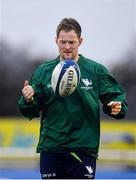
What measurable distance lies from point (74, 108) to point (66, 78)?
28 cm

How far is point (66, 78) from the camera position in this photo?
589cm

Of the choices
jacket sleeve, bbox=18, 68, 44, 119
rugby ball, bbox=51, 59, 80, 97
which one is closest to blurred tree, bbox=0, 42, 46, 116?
jacket sleeve, bbox=18, 68, 44, 119

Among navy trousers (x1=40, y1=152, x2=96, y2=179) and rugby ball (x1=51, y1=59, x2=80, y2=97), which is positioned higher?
rugby ball (x1=51, y1=59, x2=80, y2=97)

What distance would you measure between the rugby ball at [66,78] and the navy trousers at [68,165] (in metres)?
0.52

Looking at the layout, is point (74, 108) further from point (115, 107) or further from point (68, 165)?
point (68, 165)

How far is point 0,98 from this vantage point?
34875mm

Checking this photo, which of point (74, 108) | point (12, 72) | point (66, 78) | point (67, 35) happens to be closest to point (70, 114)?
point (74, 108)

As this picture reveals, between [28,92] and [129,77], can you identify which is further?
[129,77]

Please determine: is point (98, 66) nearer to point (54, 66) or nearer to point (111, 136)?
point (54, 66)

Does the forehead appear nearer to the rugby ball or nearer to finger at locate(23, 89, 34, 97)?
the rugby ball

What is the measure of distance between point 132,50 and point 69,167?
32.4 metres

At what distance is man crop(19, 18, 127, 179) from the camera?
5965mm

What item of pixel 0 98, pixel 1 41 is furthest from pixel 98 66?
pixel 1 41

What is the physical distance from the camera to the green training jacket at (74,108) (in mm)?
5973
